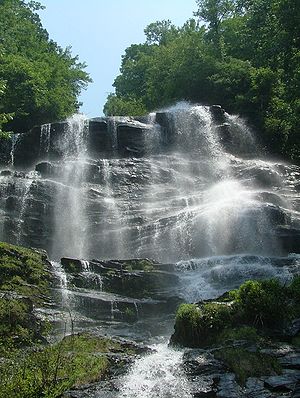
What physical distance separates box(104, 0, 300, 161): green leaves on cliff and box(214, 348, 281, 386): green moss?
18076 millimetres

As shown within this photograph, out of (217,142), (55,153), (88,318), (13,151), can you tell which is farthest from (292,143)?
(88,318)

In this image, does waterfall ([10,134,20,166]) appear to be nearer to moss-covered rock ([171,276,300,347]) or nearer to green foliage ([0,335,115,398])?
moss-covered rock ([171,276,300,347])

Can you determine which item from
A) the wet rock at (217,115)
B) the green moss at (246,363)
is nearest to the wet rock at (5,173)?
the wet rock at (217,115)

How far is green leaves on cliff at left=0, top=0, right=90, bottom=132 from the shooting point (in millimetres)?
36625

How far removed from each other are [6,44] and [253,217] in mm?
31791

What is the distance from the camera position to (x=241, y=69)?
40.3 metres

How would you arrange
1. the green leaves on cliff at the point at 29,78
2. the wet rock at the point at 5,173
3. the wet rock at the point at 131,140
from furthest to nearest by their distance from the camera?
the green leaves on cliff at the point at 29,78
the wet rock at the point at 131,140
the wet rock at the point at 5,173

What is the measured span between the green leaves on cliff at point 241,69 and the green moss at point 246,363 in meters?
18.1

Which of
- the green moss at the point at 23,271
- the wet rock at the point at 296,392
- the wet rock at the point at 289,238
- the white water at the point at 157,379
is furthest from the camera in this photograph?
the wet rock at the point at 289,238

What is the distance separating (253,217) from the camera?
76.0ft

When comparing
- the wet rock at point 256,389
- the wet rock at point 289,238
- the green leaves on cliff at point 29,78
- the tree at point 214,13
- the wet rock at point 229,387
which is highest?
the tree at point 214,13

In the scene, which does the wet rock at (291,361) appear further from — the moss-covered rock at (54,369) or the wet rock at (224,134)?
the wet rock at (224,134)

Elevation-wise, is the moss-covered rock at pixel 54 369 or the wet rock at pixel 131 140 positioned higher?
the wet rock at pixel 131 140

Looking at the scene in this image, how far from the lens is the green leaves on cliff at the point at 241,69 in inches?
1124
